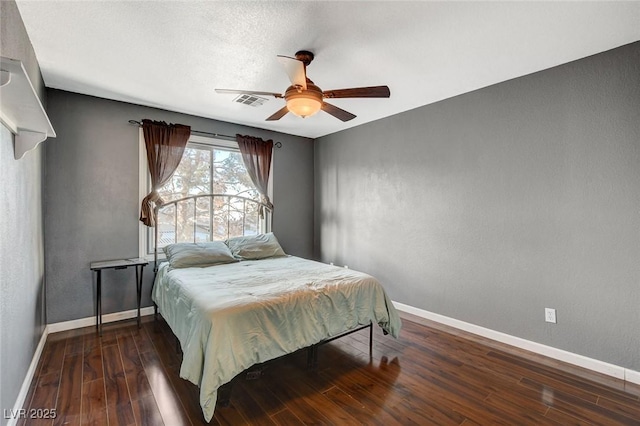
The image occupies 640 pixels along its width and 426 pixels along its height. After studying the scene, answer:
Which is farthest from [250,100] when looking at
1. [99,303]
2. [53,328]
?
[53,328]

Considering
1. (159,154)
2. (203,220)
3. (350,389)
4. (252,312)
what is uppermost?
(159,154)

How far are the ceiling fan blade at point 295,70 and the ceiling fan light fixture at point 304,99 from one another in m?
0.05

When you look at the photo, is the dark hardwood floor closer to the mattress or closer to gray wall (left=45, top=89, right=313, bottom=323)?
the mattress

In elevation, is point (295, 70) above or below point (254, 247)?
above

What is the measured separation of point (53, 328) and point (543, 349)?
488 cm

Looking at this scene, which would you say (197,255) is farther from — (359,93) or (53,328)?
(359,93)

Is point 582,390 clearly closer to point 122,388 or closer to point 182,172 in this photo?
point 122,388

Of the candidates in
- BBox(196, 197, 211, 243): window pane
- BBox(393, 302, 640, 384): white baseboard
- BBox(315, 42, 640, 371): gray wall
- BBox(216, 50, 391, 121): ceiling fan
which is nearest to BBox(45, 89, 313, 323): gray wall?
BBox(196, 197, 211, 243): window pane

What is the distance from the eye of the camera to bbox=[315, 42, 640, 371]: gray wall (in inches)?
95.3

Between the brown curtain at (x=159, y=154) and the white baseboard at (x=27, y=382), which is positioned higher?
the brown curtain at (x=159, y=154)

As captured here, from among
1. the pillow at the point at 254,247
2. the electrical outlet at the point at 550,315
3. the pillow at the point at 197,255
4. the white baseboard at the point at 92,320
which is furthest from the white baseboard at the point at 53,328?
the electrical outlet at the point at 550,315

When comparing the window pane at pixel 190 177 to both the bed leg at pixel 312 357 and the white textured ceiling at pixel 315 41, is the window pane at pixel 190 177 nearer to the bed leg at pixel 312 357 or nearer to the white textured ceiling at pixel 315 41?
the white textured ceiling at pixel 315 41

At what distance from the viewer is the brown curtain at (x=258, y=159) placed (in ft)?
14.9

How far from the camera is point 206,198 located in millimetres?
4250
